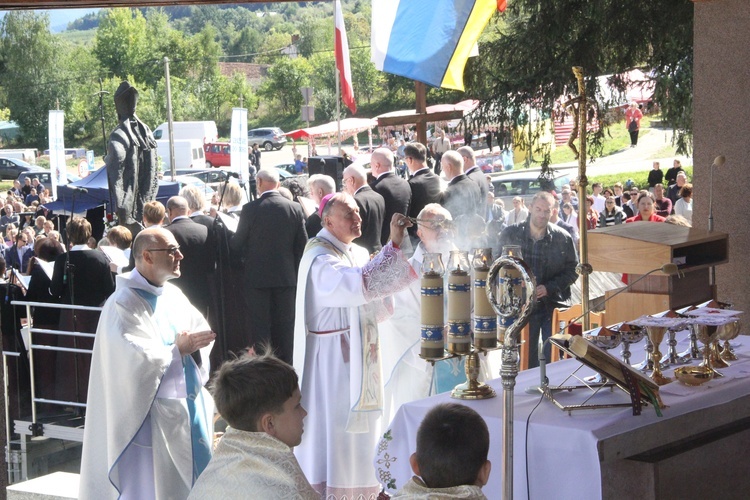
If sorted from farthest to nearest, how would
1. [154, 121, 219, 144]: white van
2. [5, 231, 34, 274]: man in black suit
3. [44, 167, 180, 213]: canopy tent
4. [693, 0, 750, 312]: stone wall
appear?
[154, 121, 219, 144]: white van < [44, 167, 180, 213]: canopy tent < [5, 231, 34, 274]: man in black suit < [693, 0, 750, 312]: stone wall

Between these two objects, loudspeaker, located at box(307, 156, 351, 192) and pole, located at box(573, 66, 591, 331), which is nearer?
pole, located at box(573, 66, 591, 331)

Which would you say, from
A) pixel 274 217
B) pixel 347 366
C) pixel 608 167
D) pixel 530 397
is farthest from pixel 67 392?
pixel 608 167

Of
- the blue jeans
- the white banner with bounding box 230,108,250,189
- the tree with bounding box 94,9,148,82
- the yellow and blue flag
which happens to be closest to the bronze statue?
the yellow and blue flag

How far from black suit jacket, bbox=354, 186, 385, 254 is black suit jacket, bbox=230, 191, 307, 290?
49 cm

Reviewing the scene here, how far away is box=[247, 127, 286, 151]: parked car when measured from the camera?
1987 inches

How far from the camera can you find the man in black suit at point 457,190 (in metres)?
7.74

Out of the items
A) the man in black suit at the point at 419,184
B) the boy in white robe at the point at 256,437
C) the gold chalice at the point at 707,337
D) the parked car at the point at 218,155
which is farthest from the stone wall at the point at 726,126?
the parked car at the point at 218,155

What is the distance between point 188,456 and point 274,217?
3.09 m

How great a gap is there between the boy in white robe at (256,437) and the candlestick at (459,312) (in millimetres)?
776

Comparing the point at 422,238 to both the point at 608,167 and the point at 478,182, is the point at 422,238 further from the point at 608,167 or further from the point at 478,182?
the point at 608,167

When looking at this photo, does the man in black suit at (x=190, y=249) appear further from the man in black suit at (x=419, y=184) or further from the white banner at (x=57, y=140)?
the white banner at (x=57, y=140)

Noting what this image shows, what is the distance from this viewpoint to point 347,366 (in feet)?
16.3

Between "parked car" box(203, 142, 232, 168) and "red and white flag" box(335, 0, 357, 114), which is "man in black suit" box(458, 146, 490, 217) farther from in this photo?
"parked car" box(203, 142, 232, 168)

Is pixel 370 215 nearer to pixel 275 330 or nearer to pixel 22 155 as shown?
pixel 275 330
